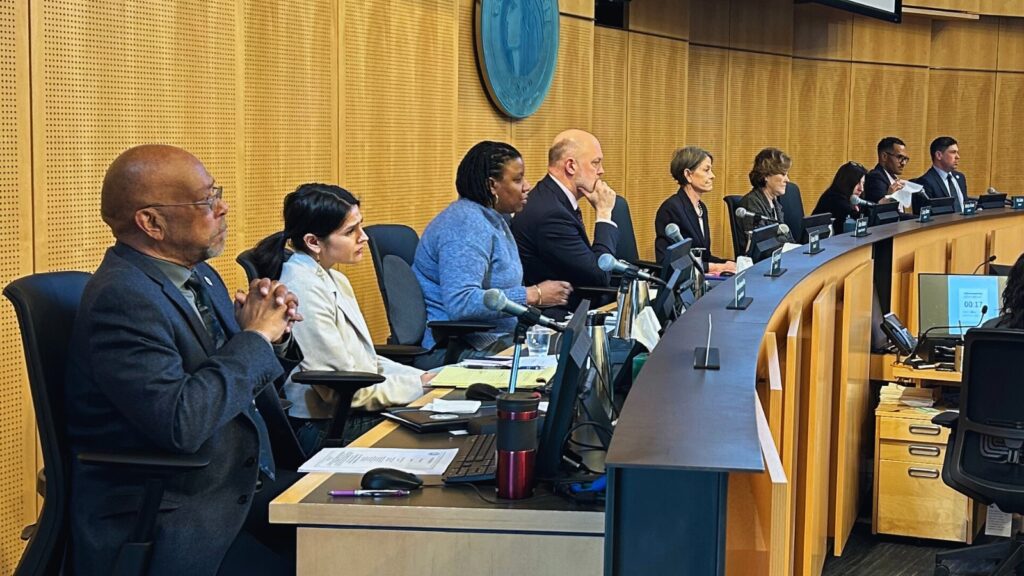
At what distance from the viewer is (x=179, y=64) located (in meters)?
3.93

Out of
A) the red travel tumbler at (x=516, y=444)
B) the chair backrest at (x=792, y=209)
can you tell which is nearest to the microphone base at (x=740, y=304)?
the red travel tumbler at (x=516, y=444)

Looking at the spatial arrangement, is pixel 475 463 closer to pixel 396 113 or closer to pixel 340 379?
→ pixel 340 379

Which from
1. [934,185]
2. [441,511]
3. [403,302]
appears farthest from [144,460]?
[934,185]

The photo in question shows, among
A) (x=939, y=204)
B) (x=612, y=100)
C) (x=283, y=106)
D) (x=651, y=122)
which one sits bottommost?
(x=939, y=204)

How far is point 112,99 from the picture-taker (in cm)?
359

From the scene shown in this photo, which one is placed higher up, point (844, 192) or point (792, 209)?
point (844, 192)

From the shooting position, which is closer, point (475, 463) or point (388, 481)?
point (388, 481)

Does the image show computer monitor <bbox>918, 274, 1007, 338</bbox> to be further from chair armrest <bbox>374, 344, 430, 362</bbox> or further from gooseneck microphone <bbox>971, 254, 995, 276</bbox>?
chair armrest <bbox>374, 344, 430, 362</bbox>

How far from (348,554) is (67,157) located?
1.90 meters

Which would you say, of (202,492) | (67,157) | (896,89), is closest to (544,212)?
(67,157)

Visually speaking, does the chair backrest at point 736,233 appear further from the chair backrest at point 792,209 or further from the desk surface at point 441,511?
the desk surface at point 441,511

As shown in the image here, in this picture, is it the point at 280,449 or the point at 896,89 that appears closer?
the point at 280,449

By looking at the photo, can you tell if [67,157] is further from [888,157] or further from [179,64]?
[888,157]

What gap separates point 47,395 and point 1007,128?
11.4 meters
